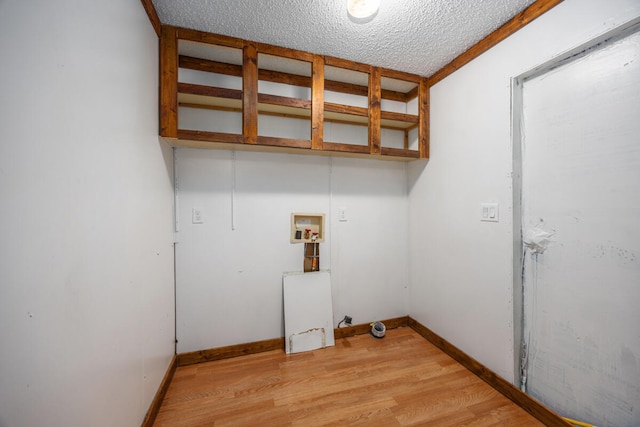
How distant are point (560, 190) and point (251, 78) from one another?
2147 millimetres

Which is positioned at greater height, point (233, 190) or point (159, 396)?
point (233, 190)

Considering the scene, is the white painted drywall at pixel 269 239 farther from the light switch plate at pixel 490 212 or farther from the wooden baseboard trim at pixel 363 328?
the light switch plate at pixel 490 212

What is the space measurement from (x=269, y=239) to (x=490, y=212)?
1.80 metres

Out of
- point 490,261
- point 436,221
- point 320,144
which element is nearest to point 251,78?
point 320,144

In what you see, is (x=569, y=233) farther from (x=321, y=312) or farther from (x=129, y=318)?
(x=129, y=318)

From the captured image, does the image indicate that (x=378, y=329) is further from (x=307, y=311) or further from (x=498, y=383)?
(x=498, y=383)

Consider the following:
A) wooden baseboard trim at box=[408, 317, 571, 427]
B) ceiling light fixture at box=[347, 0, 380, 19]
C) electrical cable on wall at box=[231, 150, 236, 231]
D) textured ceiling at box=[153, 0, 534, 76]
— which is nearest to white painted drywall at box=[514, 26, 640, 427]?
wooden baseboard trim at box=[408, 317, 571, 427]

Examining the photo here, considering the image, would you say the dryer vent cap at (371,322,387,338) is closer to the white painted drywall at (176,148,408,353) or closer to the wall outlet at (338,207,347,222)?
the white painted drywall at (176,148,408,353)

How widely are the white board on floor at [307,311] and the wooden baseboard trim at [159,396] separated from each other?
0.88 meters

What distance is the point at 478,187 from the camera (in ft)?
6.07

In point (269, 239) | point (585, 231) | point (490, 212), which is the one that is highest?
point (490, 212)

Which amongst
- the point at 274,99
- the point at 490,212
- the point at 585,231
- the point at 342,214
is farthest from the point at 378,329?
the point at 274,99

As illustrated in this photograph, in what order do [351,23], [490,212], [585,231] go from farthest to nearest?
[490,212]
[351,23]
[585,231]

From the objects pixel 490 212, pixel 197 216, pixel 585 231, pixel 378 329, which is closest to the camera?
pixel 585 231
